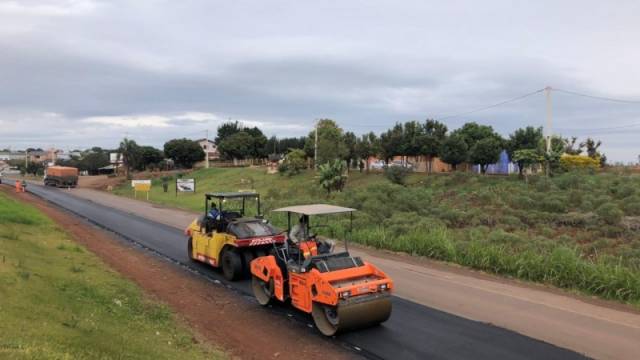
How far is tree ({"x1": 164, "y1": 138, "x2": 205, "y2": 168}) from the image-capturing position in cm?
9969

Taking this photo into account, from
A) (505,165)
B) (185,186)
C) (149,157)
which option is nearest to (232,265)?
(505,165)

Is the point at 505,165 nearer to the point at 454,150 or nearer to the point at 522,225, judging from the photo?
the point at 454,150

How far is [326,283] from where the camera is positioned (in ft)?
34.8

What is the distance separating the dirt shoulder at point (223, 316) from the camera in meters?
10.2

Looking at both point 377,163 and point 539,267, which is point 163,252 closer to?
point 539,267

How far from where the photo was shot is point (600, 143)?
58.2 m

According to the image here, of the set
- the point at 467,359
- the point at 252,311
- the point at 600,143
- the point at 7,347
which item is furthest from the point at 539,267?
the point at 600,143

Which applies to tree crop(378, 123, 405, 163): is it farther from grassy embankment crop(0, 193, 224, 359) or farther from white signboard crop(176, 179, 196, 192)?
grassy embankment crop(0, 193, 224, 359)

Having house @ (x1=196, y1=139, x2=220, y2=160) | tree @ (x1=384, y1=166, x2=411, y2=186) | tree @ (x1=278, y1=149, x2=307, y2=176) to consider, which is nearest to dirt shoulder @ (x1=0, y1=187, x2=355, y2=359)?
tree @ (x1=384, y1=166, x2=411, y2=186)

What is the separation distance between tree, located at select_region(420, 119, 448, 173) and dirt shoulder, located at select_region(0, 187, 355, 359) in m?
37.5

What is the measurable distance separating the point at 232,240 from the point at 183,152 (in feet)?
286

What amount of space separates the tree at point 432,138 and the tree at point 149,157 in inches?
2411

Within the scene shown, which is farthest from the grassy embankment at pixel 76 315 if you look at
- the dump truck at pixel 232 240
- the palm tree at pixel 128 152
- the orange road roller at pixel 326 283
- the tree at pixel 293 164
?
the palm tree at pixel 128 152

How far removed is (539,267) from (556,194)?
55.2 ft
